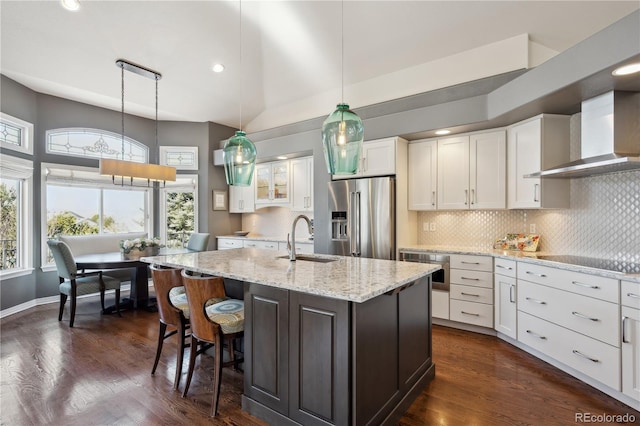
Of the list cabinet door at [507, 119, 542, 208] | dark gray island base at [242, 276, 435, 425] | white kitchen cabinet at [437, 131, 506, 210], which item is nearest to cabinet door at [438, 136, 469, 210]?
white kitchen cabinet at [437, 131, 506, 210]

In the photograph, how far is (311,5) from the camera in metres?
3.83

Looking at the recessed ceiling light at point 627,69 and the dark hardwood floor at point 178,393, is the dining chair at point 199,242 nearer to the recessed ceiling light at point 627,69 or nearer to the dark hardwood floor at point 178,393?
the dark hardwood floor at point 178,393

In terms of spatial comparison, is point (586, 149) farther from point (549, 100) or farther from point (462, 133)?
point (462, 133)

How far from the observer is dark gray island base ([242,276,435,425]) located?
68.4 inches

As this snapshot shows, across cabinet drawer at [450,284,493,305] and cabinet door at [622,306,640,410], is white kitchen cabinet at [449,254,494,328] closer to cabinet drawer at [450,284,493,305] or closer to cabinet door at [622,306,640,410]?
cabinet drawer at [450,284,493,305]

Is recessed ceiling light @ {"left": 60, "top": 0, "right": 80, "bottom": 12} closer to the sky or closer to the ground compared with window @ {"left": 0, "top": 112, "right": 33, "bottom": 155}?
closer to the sky

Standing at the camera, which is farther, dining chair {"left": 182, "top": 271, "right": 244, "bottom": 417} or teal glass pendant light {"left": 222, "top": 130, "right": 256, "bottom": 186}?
teal glass pendant light {"left": 222, "top": 130, "right": 256, "bottom": 186}

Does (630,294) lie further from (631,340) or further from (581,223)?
(581,223)

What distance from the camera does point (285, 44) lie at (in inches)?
181

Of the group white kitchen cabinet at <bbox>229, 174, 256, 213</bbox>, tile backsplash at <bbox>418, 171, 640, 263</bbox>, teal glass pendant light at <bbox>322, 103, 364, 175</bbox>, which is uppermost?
teal glass pendant light at <bbox>322, 103, 364, 175</bbox>

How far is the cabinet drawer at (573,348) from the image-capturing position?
231cm

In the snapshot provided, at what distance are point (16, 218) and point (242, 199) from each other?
3.35 meters

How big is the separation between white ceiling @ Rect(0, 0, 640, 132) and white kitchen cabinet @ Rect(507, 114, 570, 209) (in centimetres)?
76

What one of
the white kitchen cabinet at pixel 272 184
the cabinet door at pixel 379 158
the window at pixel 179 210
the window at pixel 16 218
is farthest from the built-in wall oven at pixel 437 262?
the window at pixel 16 218
